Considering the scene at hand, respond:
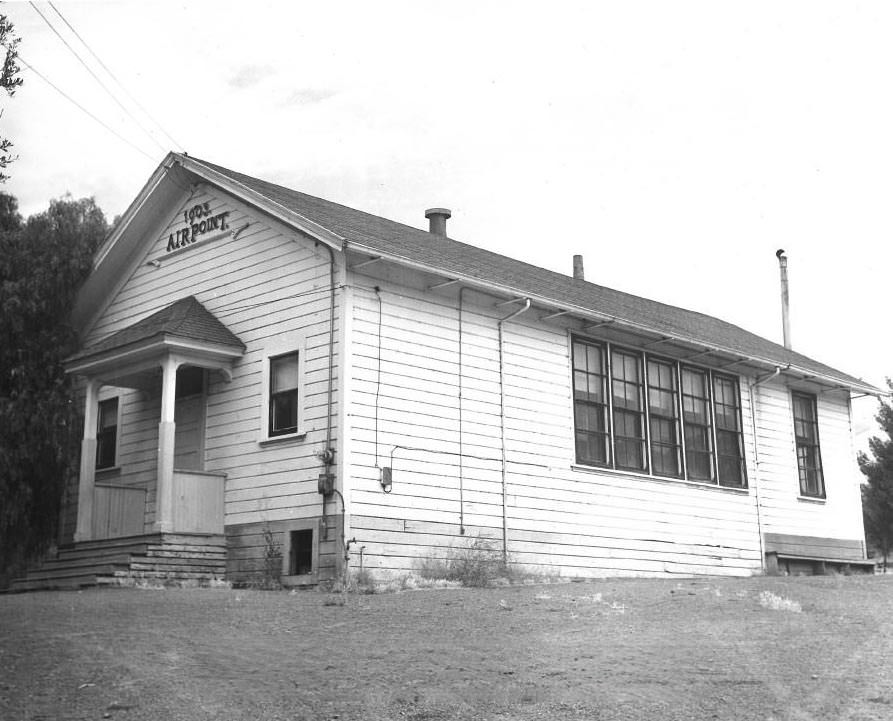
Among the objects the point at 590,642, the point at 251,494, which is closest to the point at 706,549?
the point at 251,494

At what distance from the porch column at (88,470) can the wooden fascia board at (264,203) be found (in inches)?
148

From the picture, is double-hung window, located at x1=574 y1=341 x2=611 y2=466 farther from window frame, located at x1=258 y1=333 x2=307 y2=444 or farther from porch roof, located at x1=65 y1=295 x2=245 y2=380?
porch roof, located at x1=65 y1=295 x2=245 y2=380

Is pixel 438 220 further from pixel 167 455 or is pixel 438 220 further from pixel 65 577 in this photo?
pixel 65 577

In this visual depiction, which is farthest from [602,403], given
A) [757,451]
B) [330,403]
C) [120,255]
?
[120,255]

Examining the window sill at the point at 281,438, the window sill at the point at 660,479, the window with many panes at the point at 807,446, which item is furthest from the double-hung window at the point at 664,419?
the window sill at the point at 281,438

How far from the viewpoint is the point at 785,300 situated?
104ft

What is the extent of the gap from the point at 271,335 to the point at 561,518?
17.9 ft

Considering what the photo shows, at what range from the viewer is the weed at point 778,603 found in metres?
12.5

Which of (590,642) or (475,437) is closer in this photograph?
(590,642)

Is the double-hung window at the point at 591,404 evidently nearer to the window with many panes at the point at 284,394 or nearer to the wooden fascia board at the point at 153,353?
the window with many panes at the point at 284,394

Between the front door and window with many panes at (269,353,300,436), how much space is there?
1660 millimetres

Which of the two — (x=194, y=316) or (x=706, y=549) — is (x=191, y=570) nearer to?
(x=194, y=316)

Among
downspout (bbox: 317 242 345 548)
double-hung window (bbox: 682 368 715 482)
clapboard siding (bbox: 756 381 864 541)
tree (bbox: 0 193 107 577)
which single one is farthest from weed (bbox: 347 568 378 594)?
clapboard siding (bbox: 756 381 864 541)

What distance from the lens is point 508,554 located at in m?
18.4
